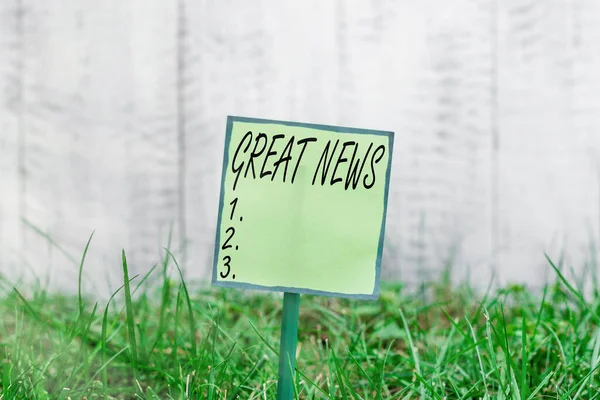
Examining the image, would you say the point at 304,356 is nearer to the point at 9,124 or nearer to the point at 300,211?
the point at 300,211

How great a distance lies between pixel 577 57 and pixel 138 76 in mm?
968

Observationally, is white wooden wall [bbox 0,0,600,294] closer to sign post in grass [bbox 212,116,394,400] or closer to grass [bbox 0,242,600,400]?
grass [bbox 0,242,600,400]

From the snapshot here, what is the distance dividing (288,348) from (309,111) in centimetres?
88

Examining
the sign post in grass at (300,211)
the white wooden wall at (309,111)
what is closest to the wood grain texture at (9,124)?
the white wooden wall at (309,111)

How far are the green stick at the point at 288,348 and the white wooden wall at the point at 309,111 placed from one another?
0.82 m

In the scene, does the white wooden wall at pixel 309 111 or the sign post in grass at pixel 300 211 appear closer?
the sign post in grass at pixel 300 211

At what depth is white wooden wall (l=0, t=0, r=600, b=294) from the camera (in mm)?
1424

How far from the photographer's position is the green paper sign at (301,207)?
0.62 metres

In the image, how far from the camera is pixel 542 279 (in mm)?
1446

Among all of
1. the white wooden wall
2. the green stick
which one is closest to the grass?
the green stick

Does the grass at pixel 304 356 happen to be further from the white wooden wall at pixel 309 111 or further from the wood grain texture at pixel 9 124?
the wood grain texture at pixel 9 124

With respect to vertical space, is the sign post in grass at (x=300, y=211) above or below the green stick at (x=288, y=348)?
above

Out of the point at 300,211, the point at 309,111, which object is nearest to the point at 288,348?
the point at 300,211

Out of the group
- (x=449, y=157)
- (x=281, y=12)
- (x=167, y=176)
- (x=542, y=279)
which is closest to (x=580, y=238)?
(x=542, y=279)
